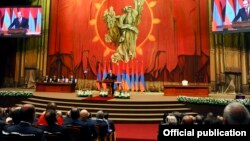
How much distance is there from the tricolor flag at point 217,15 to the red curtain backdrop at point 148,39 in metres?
1.53

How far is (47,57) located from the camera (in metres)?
14.8

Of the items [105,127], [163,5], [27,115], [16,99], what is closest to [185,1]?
[163,5]

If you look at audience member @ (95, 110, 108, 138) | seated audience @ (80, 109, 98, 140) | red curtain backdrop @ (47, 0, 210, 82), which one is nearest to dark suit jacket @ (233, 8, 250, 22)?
red curtain backdrop @ (47, 0, 210, 82)

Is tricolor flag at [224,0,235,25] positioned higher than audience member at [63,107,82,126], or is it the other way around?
tricolor flag at [224,0,235,25]

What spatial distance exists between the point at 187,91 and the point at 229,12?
13.0 feet

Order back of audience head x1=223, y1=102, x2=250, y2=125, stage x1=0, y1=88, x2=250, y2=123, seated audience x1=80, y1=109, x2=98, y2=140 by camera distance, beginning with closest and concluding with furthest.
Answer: back of audience head x1=223, y1=102, x2=250, y2=125, seated audience x1=80, y1=109, x2=98, y2=140, stage x1=0, y1=88, x2=250, y2=123

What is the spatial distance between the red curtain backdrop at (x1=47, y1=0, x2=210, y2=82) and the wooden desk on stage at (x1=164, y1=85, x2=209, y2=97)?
238cm

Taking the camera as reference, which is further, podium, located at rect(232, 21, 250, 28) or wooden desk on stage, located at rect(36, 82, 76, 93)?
wooden desk on stage, located at rect(36, 82, 76, 93)

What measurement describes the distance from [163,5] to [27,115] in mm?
12603

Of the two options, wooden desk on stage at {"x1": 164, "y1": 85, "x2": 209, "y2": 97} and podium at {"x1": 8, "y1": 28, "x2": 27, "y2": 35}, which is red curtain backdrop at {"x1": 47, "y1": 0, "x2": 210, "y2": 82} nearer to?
podium at {"x1": 8, "y1": 28, "x2": 27, "y2": 35}

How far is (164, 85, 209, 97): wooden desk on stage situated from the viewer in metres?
11.1

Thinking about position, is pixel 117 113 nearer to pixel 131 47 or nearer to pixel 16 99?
pixel 16 99

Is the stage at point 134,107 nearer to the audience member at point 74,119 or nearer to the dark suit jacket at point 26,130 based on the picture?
the audience member at point 74,119
